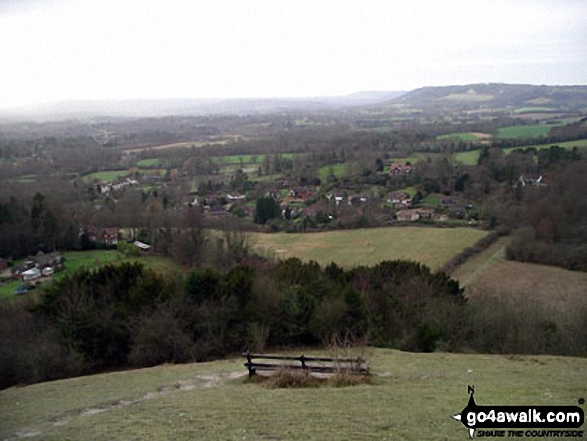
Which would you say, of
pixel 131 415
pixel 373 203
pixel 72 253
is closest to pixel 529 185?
pixel 373 203

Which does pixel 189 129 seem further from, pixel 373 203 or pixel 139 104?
pixel 373 203

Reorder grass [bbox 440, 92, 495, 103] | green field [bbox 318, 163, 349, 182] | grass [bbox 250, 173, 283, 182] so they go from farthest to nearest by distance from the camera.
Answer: grass [bbox 440, 92, 495, 103], grass [bbox 250, 173, 283, 182], green field [bbox 318, 163, 349, 182]

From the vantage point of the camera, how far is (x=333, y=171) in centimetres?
5775

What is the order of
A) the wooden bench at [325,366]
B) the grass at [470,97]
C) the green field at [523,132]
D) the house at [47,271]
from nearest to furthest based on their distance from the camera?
1. the wooden bench at [325,366]
2. the house at [47,271]
3. the green field at [523,132]
4. the grass at [470,97]

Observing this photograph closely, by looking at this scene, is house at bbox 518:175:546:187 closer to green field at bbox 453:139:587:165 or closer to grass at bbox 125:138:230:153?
green field at bbox 453:139:587:165

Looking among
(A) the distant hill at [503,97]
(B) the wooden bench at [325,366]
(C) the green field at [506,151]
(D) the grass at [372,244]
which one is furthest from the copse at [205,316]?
(A) the distant hill at [503,97]

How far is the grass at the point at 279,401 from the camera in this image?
738 centimetres

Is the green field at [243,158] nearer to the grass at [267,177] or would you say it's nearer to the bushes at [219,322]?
the grass at [267,177]

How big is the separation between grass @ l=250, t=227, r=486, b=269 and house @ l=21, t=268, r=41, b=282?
13328 mm

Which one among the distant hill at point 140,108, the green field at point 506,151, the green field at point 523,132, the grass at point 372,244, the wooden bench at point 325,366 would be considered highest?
the distant hill at point 140,108

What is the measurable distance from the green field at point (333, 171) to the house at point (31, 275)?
116 feet

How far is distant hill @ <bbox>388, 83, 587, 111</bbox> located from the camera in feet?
450

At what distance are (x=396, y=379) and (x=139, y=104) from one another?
8297 cm

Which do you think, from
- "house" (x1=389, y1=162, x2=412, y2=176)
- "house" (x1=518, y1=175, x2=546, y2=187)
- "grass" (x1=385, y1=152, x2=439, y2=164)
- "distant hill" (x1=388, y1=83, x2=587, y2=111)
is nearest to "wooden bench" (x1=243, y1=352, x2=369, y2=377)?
"house" (x1=518, y1=175, x2=546, y2=187)
